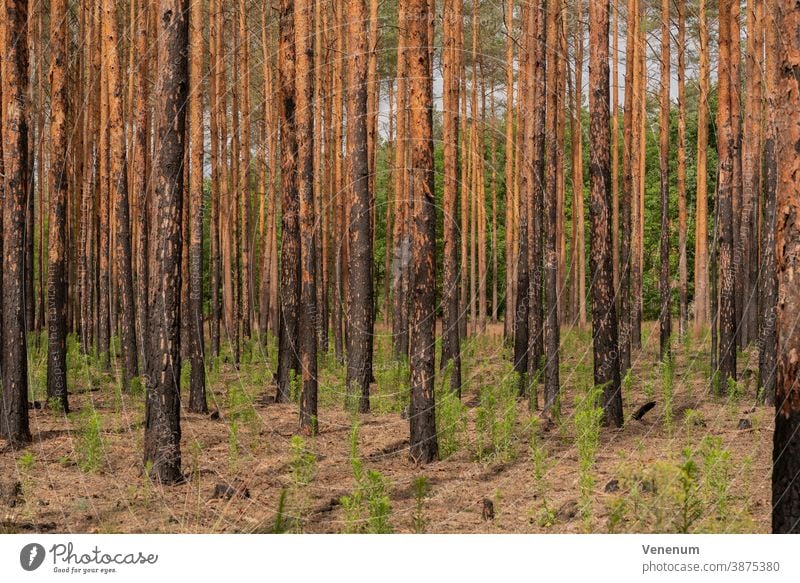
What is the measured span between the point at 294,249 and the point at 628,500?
7.33 metres

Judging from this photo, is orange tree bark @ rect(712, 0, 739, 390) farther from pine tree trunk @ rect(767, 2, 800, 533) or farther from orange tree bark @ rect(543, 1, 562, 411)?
pine tree trunk @ rect(767, 2, 800, 533)

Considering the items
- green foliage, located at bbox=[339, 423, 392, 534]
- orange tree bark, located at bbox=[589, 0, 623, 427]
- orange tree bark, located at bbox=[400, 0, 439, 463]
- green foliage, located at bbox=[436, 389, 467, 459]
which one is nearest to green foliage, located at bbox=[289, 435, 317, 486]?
green foliage, located at bbox=[339, 423, 392, 534]

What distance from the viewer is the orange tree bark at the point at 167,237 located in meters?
8.19

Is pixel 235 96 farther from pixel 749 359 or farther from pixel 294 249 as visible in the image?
pixel 749 359

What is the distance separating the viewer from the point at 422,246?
938 centimetres

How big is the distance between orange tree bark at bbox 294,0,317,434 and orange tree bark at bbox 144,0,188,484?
10.1ft

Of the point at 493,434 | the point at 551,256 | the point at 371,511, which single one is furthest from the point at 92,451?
the point at 551,256

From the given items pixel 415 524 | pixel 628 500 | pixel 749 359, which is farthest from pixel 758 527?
pixel 749 359

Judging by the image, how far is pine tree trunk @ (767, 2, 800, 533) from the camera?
17.7 feet

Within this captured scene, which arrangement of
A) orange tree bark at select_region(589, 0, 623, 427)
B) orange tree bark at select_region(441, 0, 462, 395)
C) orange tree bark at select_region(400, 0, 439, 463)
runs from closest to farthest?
orange tree bark at select_region(400, 0, 439, 463)
orange tree bark at select_region(589, 0, 623, 427)
orange tree bark at select_region(441, 0, 462, 395)

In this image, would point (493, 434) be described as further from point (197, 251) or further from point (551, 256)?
point (197, 251)

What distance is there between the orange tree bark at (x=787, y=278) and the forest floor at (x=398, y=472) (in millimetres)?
579

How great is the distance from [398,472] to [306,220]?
13.7 feet

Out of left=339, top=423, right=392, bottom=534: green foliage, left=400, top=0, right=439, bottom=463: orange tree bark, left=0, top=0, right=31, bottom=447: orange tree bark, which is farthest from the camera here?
left=0, top=0, right=31, bottom=447: orange tree bark
